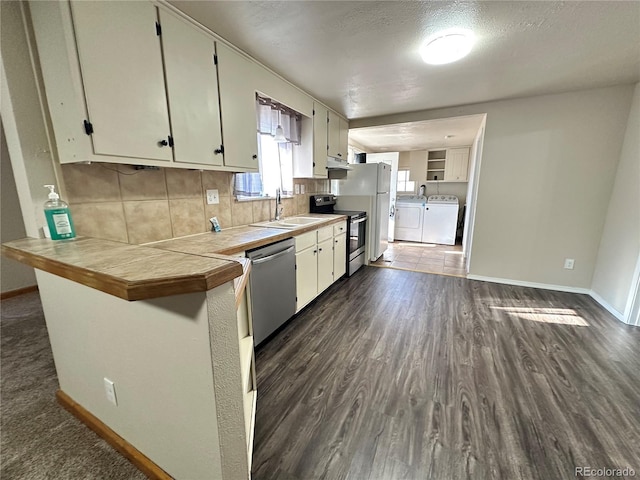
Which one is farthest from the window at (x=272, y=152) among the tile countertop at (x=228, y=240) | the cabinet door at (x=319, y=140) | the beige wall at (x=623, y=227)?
the beige wall at (x=623, y=227)

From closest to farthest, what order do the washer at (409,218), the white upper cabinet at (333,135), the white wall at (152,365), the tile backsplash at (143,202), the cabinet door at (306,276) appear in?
the white wall at (152,365), the tile backsplash at (143,202), the cabinet door at (306,276), the white upper cabinet at (333,135), the washer at (409,218)

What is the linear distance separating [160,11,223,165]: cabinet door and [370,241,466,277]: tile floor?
3097 millimetres

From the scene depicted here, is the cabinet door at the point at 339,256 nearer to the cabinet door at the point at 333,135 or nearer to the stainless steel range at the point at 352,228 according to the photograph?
the stainless steel range at the point at 352,228

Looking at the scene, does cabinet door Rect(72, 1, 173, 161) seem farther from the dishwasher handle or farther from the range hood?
the range hood

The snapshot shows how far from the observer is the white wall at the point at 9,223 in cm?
283

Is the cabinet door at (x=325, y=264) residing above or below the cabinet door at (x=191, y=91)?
below

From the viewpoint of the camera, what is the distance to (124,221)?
4.91ft

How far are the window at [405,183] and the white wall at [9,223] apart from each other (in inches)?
266

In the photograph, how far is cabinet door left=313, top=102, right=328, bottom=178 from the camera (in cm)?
293

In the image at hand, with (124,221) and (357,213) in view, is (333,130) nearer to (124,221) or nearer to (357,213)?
(357,213)

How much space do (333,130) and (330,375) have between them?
9.47 feet

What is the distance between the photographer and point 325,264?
9.24ft

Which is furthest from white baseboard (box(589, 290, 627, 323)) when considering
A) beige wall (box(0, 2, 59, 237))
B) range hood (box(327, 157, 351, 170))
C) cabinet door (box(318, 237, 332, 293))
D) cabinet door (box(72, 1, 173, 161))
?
beige wall (box(0, 2, 59, 237))

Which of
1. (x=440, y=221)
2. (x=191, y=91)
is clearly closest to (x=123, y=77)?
(x=191, y=91)
